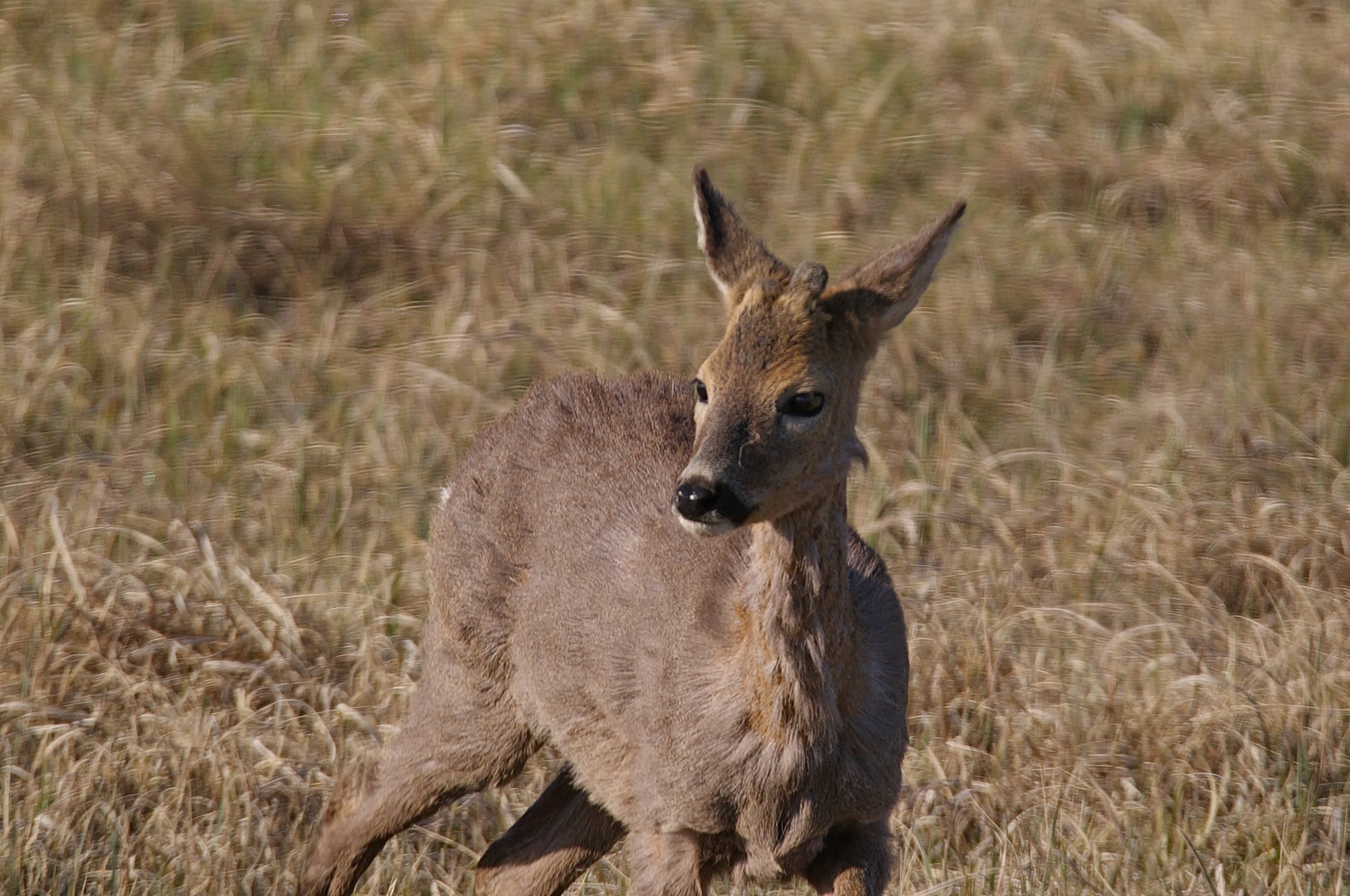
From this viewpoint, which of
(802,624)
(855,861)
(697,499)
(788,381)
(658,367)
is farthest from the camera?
(658,367)

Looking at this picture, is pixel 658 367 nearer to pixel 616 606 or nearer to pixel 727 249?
pixel 616 606

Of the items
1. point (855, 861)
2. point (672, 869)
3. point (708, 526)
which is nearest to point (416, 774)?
point (672, 869)

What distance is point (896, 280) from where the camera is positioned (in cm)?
443

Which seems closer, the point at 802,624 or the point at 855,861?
the point at 802,624

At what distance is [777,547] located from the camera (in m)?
4.39

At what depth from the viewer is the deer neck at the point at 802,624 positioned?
437 cm

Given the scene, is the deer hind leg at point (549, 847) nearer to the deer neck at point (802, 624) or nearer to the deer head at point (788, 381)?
the deer neck at point (802, 624)

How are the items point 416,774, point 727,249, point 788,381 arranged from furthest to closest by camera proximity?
1. point 416,774
2. point 727,249
3. point 788,381

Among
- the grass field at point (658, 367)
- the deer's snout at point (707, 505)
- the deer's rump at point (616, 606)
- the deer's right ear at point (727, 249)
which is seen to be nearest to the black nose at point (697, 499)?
the deer's snout at point (707, 505)

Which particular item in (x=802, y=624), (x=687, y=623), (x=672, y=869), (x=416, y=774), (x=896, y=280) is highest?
(x=896, y=280)

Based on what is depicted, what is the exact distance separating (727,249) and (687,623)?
3.00 ft

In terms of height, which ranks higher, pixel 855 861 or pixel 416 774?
pixel 855 861

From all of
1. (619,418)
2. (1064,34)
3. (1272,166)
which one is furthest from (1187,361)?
(619,418)

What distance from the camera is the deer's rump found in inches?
178
